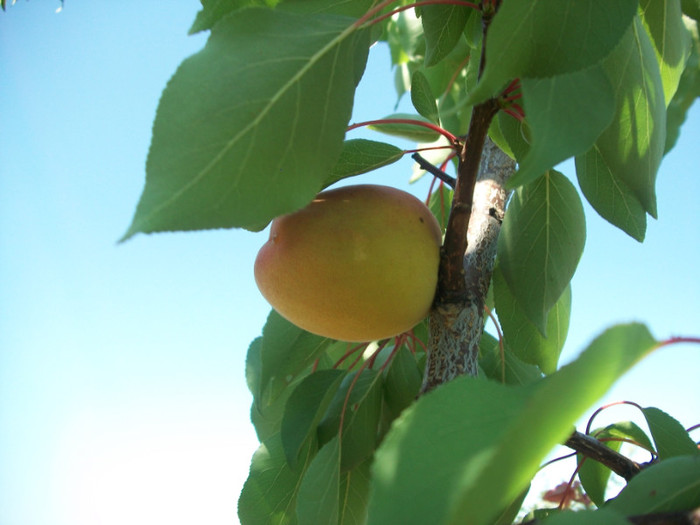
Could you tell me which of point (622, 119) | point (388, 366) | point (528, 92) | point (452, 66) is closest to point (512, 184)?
point (528, 92)

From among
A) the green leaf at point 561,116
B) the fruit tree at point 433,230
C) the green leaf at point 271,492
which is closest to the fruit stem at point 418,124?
the fruit tree at point 433,230

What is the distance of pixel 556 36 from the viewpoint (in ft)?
1.56

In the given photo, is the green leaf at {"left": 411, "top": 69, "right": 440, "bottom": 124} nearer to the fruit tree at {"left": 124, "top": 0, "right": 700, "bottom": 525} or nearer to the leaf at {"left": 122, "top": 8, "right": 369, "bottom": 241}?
the fruit tree at {"left": 124, "top": 0, "right": 700, "bottom": 525}

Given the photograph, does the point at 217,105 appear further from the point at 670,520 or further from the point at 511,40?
the point at 670,520

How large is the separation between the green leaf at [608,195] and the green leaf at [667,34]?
140 millimetres

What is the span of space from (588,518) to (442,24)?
22.5 inches

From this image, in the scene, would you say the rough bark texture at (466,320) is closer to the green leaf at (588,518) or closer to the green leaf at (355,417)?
the green leaf at (355,417)

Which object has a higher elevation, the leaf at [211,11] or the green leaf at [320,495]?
the leaf at [211,11]

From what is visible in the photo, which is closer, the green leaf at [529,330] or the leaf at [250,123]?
the leaf at [250,123]

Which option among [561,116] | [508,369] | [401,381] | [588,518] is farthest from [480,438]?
[508,369]

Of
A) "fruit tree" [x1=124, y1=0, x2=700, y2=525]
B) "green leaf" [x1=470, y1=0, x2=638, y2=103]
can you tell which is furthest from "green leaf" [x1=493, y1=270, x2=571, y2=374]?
"green leaf" [x1=470, y1=0, x2=638, y2=103]

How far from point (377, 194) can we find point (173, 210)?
28 cm

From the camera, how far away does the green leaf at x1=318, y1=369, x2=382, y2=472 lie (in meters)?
0.77

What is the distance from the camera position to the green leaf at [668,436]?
2.36 ft
